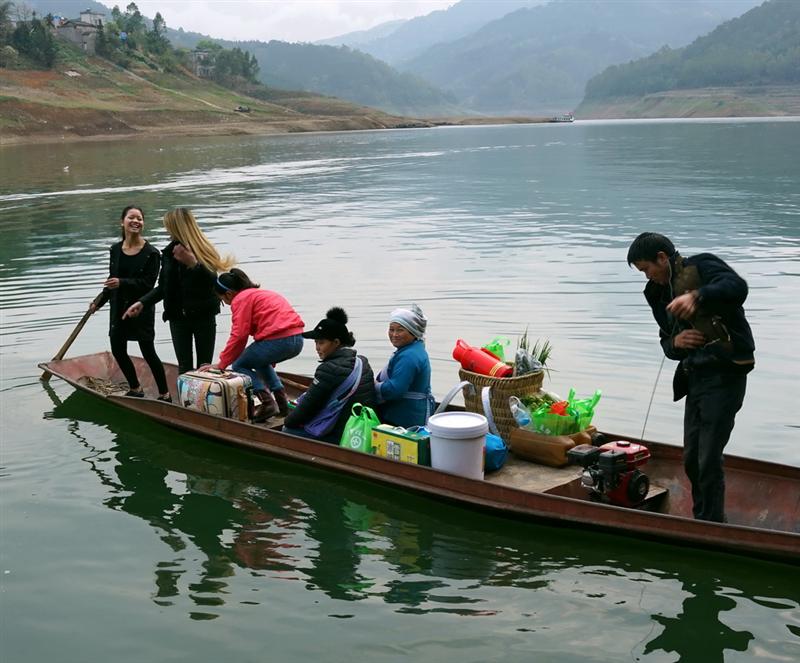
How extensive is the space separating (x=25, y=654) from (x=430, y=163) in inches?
2018

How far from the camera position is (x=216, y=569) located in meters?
7.32

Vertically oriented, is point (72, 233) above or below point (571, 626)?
above

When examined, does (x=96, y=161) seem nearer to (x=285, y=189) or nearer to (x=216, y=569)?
(x=285, y=189)

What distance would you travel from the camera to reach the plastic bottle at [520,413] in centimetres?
859

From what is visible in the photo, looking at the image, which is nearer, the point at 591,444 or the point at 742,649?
the point at 742,649

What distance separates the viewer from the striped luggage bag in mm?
9562

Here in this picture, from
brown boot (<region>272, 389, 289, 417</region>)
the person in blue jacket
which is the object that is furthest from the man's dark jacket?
brown boot (<region>272, 389, 289, 417</region>)

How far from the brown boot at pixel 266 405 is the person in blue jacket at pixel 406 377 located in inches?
61.7

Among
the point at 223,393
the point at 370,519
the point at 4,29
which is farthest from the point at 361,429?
the point at 4,29

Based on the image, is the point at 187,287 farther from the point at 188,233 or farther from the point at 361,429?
the point at 361,429

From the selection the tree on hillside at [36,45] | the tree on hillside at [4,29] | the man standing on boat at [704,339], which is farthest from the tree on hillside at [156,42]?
the man standing on boat at [704,339]

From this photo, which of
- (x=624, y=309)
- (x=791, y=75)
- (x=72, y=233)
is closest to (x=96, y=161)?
(x=72, y=233)

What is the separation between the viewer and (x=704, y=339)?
20.8ft

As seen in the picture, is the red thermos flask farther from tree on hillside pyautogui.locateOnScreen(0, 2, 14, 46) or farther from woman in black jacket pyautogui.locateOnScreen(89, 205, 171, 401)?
tree on hillside pyautogui.locateOnScreen(0, 2, 14, 46)
